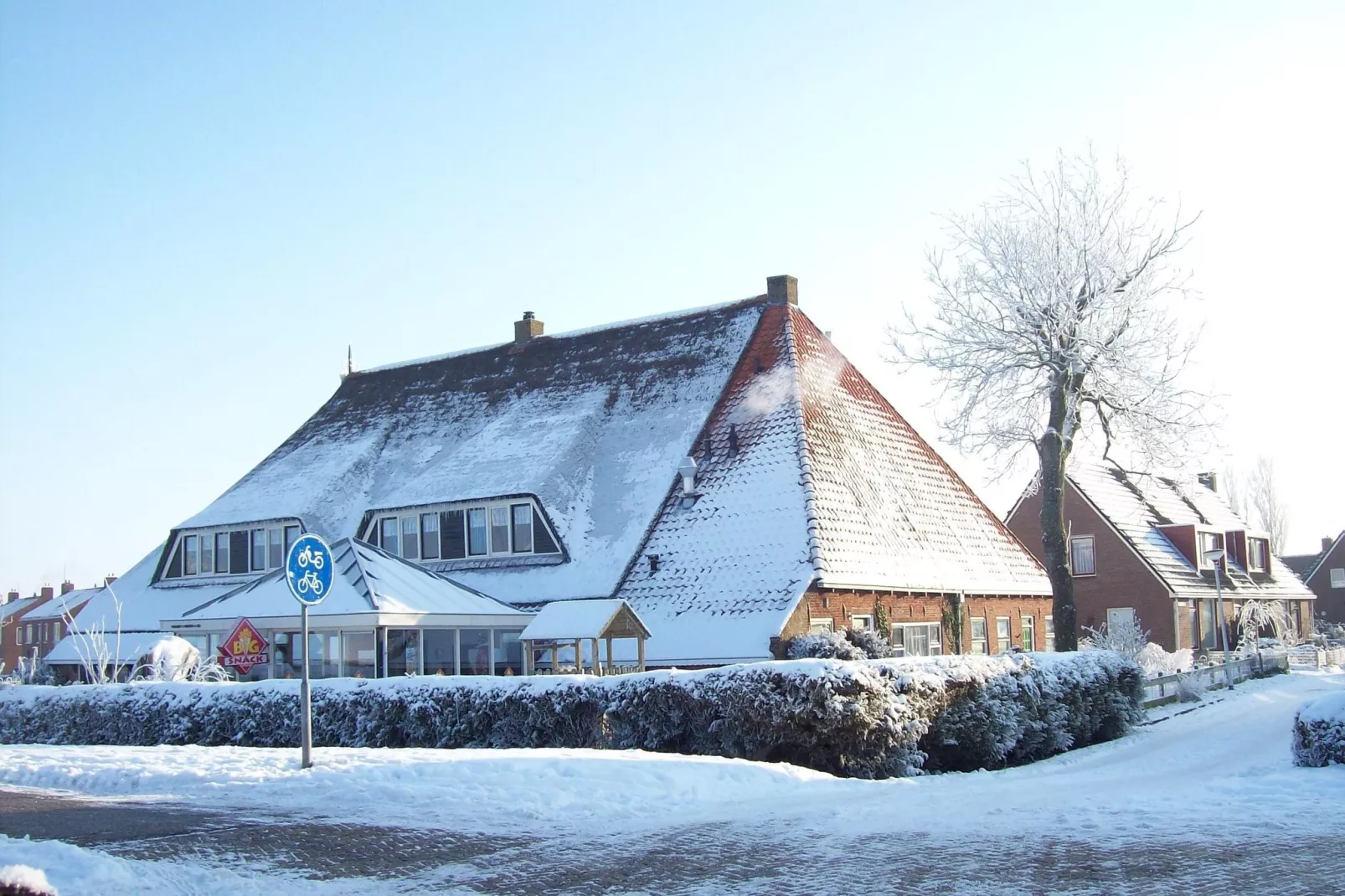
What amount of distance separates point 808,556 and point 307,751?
45.0ft

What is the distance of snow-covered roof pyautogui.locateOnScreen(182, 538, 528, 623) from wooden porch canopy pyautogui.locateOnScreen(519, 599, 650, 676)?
293 centimetres

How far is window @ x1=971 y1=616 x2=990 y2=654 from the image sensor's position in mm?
34438

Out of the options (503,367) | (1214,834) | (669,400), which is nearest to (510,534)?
(669,400)

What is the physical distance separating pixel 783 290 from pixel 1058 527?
11013 mm

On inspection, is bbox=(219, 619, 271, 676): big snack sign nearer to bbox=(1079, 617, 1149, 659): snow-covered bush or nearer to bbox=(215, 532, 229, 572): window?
bbox=(215, 532, 229, 572): window

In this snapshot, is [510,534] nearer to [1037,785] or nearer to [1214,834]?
[1037,785]

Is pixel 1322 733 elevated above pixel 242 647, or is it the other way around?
pixel 242 647

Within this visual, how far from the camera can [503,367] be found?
133 feet

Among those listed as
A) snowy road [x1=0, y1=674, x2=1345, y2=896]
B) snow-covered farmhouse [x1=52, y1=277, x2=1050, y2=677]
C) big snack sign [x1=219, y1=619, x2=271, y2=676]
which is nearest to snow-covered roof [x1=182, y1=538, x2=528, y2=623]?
snow-covered farmhouse [x1=52, y1=277, x2=1050, y2=677]

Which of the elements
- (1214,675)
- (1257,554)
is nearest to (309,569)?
(1214,675)

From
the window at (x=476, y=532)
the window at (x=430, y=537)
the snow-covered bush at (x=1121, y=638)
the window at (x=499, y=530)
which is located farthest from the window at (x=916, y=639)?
the window at (x=430, y=537)

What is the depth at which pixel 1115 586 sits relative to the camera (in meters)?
50.2

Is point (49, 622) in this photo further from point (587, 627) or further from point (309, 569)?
point (309, 569)

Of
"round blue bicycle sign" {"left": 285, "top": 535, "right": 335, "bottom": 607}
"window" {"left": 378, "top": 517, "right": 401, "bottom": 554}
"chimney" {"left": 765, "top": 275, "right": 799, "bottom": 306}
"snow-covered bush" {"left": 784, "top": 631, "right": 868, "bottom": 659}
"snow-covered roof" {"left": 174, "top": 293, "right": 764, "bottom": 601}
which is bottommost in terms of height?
"snow-covered bush" {"left": 784, "top": 631, "right": 868, "bottom": 659}
